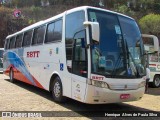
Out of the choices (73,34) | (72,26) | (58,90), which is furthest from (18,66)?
(73,34)

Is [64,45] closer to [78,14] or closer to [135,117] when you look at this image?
[78,14]

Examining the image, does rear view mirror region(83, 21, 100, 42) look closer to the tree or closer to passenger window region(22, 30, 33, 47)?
passenger window region(22, 30, 33, 47)

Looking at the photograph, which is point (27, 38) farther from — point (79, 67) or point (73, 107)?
point (79, 67)

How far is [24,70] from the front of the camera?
14.6 meters

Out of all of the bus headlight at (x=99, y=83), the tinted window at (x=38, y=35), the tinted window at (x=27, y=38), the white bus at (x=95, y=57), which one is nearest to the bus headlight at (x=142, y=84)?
the white bus at (x=95, y=57)

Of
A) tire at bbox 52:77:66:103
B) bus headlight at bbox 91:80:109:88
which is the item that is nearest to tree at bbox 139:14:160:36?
tire at bbox 52:77:66:103

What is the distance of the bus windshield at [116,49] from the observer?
8312mm

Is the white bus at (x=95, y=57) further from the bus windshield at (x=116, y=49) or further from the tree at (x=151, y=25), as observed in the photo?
the tree at (x=151, y=25)

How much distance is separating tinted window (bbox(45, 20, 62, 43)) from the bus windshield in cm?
183

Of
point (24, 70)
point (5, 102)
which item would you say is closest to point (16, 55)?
point (24, 70)

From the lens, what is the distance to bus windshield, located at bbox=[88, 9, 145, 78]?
8.31 metres

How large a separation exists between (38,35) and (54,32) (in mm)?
1947

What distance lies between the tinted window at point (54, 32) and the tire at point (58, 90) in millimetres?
1414

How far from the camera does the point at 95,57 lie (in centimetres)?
827
